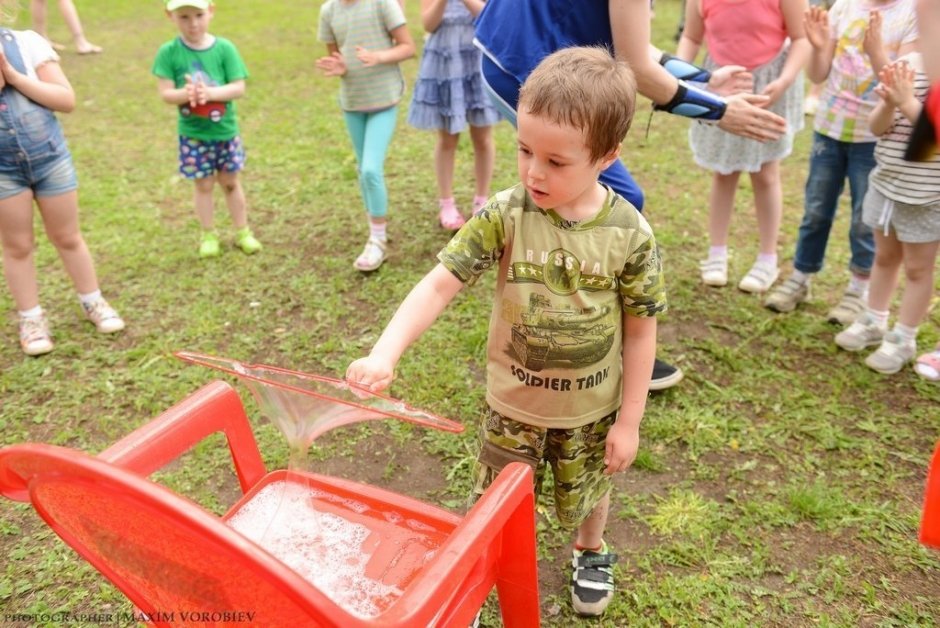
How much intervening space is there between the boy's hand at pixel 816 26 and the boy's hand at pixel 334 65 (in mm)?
2108

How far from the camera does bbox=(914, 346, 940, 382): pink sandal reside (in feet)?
9.62

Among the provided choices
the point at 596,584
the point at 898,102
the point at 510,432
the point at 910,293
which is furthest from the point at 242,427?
the point at 910,293

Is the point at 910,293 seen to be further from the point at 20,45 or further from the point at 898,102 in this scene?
the point at 20,45

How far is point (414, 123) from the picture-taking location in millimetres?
4070

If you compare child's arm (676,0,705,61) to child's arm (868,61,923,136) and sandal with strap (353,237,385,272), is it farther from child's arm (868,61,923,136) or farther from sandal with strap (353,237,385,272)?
sandal with strap (353,237,385,272)

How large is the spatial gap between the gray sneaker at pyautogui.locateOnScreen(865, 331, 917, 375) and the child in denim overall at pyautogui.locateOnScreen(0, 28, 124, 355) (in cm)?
320

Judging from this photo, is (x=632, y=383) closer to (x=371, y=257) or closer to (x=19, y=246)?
(x=371, y=257)

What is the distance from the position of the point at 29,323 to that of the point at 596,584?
2.66 meters

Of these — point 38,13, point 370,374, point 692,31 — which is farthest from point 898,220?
point 38,13

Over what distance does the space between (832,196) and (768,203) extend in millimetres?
320

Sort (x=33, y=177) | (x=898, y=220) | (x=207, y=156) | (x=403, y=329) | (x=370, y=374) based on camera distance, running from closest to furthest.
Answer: (x=370, y=374)
(x=403, y=329)
(x=898, y=220)
(x=33, y=177)
(x=207, y=156)

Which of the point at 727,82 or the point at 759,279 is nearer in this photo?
the point at 727,82

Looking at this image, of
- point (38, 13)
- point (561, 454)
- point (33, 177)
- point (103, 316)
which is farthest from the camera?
point (38, 13)

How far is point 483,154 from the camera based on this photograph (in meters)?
4.23
